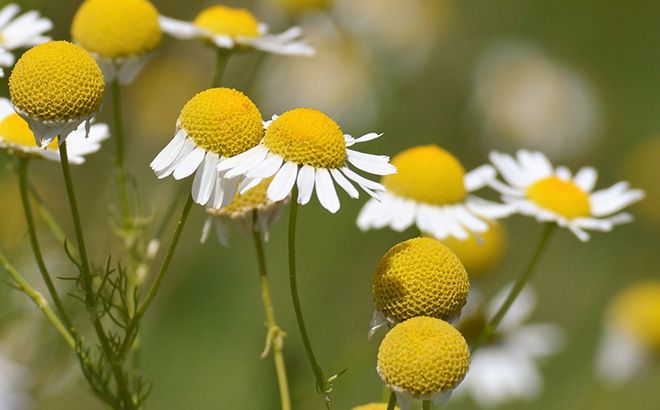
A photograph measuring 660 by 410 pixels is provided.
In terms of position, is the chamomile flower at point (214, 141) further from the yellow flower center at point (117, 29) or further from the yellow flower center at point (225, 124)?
the yellow flower center at point (117, 29)

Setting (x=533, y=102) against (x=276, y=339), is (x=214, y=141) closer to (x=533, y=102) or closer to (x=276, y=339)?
(x=276, y=339)

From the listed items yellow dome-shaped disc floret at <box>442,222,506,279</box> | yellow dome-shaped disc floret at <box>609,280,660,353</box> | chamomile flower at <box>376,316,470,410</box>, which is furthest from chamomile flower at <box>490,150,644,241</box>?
yellow dome-shaped disc floret at <box>609,280,660,353</box>

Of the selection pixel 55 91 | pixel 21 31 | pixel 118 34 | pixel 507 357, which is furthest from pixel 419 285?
pixel 507 357

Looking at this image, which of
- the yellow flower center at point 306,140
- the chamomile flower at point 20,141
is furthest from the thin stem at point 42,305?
the yellow flower center at point 306,140

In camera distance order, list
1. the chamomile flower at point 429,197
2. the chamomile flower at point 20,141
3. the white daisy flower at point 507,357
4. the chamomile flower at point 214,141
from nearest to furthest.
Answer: the chamomile flower at point 214,141 < the chamomile flower at point 20,141 < the chamomile flower at point 429,197 < the white daisy flower at point 507,357

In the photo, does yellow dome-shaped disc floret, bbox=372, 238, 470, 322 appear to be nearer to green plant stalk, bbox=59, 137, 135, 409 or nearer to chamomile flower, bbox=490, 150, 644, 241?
green plant stalk, bbox=59, 137, 135, 409

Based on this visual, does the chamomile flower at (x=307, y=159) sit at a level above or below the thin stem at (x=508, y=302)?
above

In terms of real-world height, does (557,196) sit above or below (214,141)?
below
